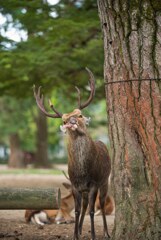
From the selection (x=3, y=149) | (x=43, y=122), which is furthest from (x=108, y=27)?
(x=3, y=149)

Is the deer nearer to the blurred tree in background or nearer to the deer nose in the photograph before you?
the deer nose

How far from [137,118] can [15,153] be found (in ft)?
91.1

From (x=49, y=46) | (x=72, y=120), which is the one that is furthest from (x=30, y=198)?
(x=49, y=46)

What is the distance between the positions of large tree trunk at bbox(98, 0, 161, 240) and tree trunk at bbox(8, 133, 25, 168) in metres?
27.4

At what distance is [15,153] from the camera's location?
3416 centimetres

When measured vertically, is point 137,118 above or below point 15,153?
above

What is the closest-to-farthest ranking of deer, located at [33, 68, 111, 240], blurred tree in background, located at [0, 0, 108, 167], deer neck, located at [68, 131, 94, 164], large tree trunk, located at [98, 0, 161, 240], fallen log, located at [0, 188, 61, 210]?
large tree trunk, located at [98, 0, 161, 240] → deer, located at [33, 68, 111, 240] → deer neck, located at [68, 131, 94, 164] → fallen log, located at [0, 188, 61, 210] → blurred tree in background, located at [0, 0, 108, 167]

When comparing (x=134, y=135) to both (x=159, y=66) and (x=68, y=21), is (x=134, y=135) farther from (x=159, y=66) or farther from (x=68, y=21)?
(x=68, y=21)

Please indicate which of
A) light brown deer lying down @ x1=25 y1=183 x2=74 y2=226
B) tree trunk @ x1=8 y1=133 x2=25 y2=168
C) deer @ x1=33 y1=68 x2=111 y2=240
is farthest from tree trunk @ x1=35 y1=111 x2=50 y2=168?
deer @ x1=33 y1=68 x2=111 y2=240

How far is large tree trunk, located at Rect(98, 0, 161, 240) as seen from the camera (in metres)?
6.76

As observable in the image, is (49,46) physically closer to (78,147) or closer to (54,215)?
(54,215)

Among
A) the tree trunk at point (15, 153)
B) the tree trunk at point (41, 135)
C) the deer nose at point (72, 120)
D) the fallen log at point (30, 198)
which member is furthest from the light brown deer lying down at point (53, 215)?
the tree trunk at point (15, 153)

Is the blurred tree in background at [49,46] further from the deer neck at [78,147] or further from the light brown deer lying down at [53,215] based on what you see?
the deer neck at [78,147]

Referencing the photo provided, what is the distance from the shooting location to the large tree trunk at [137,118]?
22.2ft
